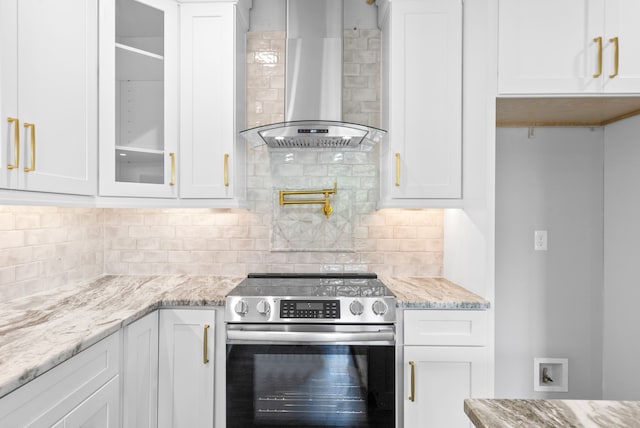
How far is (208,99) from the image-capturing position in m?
2.12

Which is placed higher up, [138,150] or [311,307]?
[138,150]

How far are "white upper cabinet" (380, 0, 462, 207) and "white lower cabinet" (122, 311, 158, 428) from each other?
1395 mm

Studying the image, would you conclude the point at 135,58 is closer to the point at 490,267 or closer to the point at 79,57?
the point at 79,57

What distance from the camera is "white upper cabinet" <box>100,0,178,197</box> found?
6.15 ft

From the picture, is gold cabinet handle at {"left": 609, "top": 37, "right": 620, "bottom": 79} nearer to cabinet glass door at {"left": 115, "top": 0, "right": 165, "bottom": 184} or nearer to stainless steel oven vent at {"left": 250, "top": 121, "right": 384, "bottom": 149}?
stainless steel oven vent at {"left": 250, "top": 121, "right": 384, "bottom": 149}

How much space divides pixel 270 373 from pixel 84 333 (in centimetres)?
83

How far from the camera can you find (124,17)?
6.37 feet

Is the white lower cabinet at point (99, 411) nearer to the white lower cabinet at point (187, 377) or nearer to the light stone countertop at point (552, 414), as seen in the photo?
the white lower cabinet at point (187, 377)

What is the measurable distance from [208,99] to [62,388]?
153 centimetres

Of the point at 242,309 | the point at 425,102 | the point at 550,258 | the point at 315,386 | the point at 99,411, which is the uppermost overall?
the point at 425,102

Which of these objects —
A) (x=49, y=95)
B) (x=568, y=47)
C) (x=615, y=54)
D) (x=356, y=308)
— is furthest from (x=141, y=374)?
(x=615, y=54)

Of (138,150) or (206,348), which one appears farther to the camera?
(138,150)

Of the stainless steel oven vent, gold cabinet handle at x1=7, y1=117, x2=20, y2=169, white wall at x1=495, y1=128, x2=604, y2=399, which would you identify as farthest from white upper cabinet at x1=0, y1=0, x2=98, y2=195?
white wall at x1=495, y1=128, x2=604, y2=399

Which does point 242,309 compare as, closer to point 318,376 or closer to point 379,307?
point 318,376
